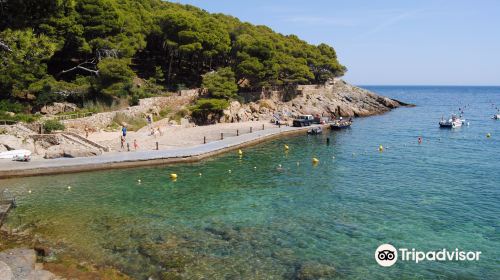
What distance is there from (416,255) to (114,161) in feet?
76.9

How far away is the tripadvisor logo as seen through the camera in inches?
665

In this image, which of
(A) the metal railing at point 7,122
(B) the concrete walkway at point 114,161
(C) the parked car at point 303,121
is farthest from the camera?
(C) the parked car at point 303,121

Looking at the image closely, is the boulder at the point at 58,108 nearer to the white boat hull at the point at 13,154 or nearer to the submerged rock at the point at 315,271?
the white boat hull at the point at 13,154

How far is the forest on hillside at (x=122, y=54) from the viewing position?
26531mm

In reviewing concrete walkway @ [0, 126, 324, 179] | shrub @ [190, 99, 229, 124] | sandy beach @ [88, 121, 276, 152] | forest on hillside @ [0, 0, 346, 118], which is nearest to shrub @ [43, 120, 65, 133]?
sandy beach @ [88, 121, 276, 152]

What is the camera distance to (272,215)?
873 inches

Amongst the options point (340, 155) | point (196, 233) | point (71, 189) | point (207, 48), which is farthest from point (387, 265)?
point (207, 48)

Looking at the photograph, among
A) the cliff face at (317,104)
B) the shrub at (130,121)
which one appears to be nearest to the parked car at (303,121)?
the cliff face at (317,104)

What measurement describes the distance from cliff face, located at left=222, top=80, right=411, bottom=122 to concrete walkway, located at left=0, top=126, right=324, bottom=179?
61.2ft

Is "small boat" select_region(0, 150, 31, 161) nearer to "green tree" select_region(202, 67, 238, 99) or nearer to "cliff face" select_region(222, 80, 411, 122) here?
"green tree" select_region(202, 67, 238, 99)

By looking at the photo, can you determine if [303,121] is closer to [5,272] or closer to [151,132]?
[151,132]

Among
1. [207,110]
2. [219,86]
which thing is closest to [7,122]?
[207,110]

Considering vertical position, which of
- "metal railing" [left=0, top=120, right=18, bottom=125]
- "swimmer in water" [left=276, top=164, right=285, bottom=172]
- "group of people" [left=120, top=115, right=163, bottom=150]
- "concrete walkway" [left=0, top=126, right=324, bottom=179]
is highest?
"metal railing" [left=0, top=120, right=18, bottom=125]

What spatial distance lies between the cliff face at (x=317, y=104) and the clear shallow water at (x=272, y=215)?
23677 millimetres
